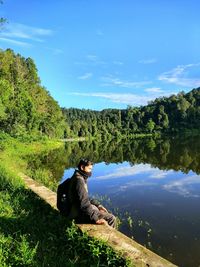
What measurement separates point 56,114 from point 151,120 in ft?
263

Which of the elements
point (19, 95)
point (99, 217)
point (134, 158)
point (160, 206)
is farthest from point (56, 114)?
point (99, 217)

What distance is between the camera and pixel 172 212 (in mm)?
16641

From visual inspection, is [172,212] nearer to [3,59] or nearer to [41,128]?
[3,59]

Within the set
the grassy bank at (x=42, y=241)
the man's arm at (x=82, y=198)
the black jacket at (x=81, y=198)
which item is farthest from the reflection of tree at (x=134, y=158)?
the man's arm at (x=82, y=198)

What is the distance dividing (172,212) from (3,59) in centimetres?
4573

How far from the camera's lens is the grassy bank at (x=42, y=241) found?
7.54m

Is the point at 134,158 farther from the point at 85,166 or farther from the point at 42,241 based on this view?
the point at 42,241

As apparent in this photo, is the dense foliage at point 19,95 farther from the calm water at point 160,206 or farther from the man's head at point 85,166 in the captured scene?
the man's head at point 85,166

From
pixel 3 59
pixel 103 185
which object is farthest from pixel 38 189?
pixel 3 59

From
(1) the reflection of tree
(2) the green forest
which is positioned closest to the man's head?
(1) the reflection of tree

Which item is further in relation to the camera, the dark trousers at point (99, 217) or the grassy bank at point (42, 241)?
the dark trousers at point (99, 217)

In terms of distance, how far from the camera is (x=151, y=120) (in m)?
162

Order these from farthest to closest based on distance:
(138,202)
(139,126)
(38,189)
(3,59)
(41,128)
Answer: (139,126)
(41,128)
(3,59)
(138,202)
(38,189)

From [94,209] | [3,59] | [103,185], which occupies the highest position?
[3,59]
